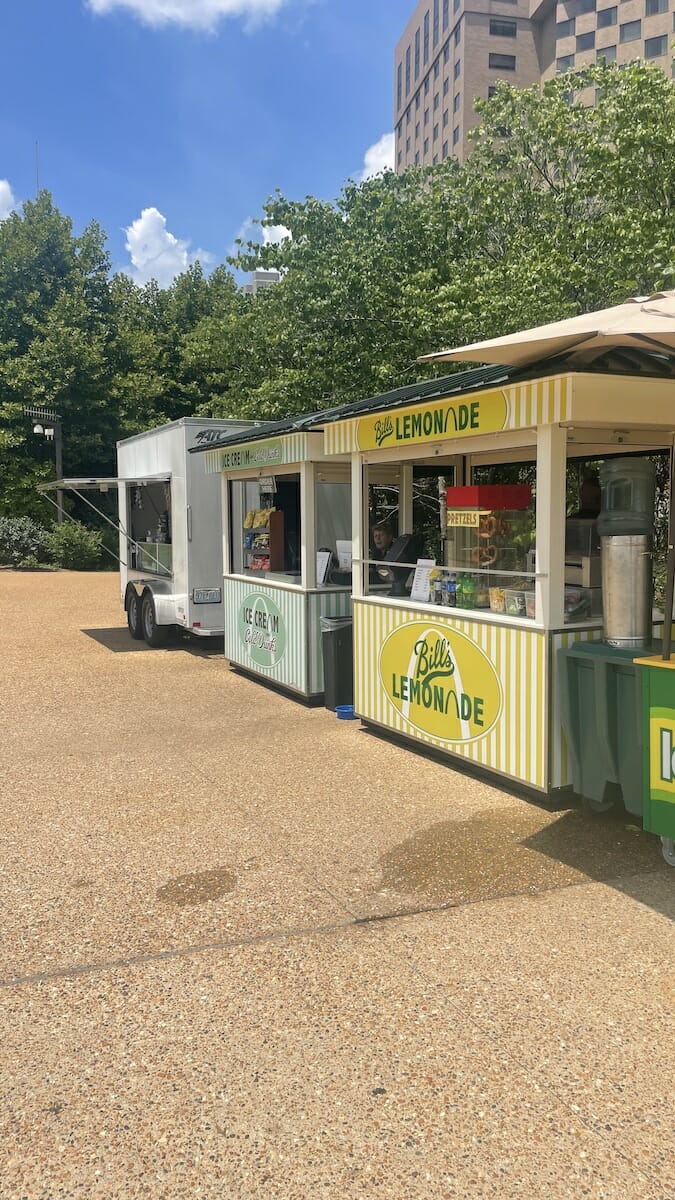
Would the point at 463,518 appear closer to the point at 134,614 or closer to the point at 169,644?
the point at 169,644

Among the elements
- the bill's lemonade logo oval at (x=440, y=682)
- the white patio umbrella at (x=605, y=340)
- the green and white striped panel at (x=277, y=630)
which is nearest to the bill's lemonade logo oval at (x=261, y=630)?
the green and white striped panel at (x=277, y=630)

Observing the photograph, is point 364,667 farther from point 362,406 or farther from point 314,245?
point 314,245

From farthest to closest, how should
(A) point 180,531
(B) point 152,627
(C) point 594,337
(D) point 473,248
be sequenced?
(D) point 473,248 → (B) point 152,627 → (A) point 180,531 → (C) point 594,337

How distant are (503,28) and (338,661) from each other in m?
60.9

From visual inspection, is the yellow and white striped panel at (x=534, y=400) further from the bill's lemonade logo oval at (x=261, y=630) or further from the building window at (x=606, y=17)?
the building window at (x=606, y=17)

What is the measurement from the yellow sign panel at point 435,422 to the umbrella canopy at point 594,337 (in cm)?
35

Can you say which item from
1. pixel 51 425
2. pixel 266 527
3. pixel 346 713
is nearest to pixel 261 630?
pixel 266 527

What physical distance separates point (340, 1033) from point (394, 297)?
49.6ft

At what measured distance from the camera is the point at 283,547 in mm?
9492

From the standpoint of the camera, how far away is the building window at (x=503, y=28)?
55.1m

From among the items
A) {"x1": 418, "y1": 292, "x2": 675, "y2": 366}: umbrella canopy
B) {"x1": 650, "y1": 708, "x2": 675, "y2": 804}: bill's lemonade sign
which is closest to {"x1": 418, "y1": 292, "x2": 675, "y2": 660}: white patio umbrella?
{"x1": 418, "y1": 292, "x2": 675, "y2": 366}: umbrella canopy

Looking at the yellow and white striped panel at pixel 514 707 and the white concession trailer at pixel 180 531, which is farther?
the white concession trailer at pixel 180 531

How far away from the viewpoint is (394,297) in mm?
16328

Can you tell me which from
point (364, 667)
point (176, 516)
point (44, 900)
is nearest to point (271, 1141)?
point (44, 900)
